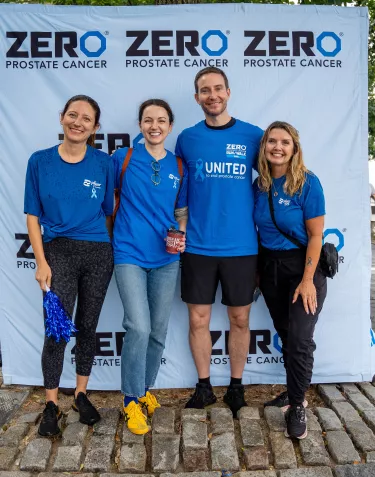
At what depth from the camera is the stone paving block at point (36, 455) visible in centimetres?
290

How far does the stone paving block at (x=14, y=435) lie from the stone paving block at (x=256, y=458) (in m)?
1.40

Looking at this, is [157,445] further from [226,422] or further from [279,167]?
[279,167]

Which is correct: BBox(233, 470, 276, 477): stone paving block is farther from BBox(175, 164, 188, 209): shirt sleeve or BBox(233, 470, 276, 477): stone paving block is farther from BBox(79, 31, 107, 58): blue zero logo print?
BBox(79, 31, 107, 58): blue zero logo print

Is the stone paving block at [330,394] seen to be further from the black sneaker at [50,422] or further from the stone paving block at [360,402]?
the black sneaker at [50,422]

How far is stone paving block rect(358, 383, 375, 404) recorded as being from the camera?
3.80 metres

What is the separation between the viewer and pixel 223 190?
3.38 meters

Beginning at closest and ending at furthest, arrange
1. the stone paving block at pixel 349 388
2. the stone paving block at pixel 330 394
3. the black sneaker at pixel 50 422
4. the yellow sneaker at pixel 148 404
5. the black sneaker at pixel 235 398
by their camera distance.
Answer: the black sneaker at pixel 50 422 < the yellow sneaker at pixel 148 404 < the black sneaker at pixel 235 398 < the stone paving block at pixel 330 394 < the stone paving block at pixel 349 388

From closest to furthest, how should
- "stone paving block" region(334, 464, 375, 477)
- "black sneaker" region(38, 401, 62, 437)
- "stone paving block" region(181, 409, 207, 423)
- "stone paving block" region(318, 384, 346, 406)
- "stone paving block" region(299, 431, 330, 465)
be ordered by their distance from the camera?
"stone paving block" region(334, 464, 375, 477) → "stone paving block" region(299, 431, 330, 465) → "black sneaker" region(38, 401, 62, 437) → "stone paving block" region(181, 409, 207, 423) → "stone paving block" region(318, 384, 346, 406)

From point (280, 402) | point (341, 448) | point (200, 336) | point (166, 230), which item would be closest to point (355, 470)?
point (341, 448)

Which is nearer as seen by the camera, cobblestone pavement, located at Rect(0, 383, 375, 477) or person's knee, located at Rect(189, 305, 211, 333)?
cobblestone pavement, located at Rect(0, 383, 375, 477)

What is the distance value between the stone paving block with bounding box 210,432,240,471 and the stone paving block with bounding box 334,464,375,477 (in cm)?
56

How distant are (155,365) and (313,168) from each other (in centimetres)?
189

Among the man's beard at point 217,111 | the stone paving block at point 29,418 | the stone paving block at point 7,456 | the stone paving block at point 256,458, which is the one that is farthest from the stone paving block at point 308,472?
the man's beard at point 217,111

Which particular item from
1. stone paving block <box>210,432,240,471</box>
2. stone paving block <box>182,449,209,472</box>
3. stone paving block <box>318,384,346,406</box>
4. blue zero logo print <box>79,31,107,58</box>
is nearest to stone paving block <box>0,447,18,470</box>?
stone paving block <box>182,449,209,472</box>
